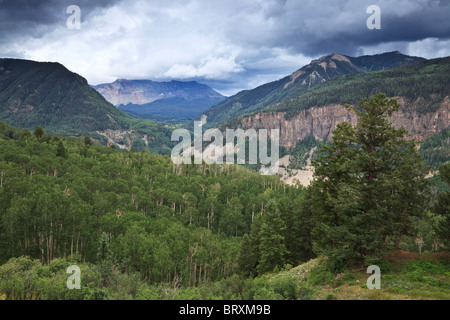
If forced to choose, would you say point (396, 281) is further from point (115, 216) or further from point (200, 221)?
point (200, 221)

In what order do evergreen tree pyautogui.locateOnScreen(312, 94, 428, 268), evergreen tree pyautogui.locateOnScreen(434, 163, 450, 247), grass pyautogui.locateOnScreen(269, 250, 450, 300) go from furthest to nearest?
evergreen tree pyautogui.locateOnScreen(434, 163, 450, 247), evergreen tree pyautogui.locateOnScreen(312, 94, 428, 268), grass pyautogui.locateOnScreen(269, 250, 450, 300)

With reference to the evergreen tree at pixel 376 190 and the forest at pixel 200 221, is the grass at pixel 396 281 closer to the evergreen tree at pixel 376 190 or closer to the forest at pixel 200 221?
the forest at pixel 200 221

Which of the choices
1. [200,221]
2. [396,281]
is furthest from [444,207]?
[200,221]

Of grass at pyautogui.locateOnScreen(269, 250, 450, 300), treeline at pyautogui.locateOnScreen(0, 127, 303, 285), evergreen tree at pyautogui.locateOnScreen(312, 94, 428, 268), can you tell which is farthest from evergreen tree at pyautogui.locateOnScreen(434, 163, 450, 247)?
treeline at pyautogui.locateOnScreen(0, 127, 303, 285)

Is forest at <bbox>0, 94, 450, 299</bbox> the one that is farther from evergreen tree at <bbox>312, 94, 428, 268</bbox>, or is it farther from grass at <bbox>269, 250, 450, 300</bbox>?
grass at <bbox>269, 250, 450, 300</bbox>

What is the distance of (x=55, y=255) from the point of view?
48.9m

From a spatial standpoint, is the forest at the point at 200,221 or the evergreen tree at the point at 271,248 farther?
the evergreen tree at the point at 271,248

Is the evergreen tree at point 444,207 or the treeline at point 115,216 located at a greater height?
the evergreen tree at point 444,207

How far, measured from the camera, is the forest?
70.6 ft

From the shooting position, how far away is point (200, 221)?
87.0 m

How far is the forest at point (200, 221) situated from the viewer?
21531mm

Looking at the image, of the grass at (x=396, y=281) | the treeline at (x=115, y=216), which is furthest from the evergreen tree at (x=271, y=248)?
the grass at (x=396, y=281)

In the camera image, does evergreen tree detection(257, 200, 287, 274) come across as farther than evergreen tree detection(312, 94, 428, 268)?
Yes

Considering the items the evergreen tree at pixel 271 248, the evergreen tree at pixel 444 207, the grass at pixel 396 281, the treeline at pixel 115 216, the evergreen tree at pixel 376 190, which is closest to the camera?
the grass at pixel 396 281
